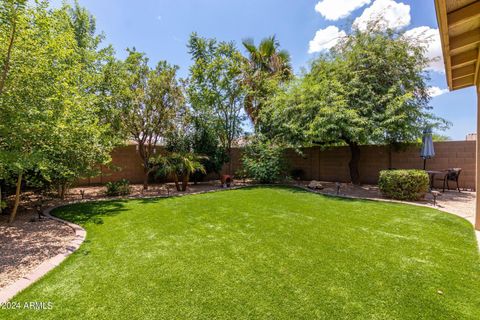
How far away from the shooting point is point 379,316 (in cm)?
214

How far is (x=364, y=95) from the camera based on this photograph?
28.5ft

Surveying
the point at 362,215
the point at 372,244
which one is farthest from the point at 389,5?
the point at 372,244

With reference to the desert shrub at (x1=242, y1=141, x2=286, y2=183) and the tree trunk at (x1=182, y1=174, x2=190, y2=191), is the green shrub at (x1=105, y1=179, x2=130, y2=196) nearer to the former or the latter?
the tree trunk at (x1=182, y1=174, x2=190, y2=191)

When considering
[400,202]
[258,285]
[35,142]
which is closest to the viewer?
[258,285]

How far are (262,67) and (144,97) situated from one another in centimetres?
733

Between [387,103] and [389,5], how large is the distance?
384cm

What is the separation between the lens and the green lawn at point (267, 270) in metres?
2.25

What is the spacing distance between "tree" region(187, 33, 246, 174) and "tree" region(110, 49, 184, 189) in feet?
3.73

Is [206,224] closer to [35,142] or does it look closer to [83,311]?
[83,311]

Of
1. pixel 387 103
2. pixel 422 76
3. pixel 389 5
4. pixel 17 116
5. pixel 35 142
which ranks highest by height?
pixel 389 5

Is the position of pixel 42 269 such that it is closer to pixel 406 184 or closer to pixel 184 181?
pixel 184 181

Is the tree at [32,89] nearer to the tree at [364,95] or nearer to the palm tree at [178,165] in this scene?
the palm tree at [178,165]

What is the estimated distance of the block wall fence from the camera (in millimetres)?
8531

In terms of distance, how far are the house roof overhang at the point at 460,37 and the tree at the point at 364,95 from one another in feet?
10.7
